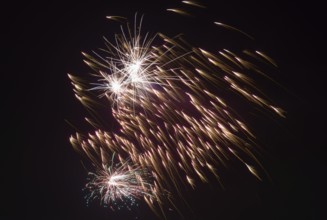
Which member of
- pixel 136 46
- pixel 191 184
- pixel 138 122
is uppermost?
pixel 136 46

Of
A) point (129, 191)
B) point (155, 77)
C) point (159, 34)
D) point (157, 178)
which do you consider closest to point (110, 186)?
point (129, 191)

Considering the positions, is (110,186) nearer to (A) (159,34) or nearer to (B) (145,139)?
(B) (145,139)

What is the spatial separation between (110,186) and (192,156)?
2134mm

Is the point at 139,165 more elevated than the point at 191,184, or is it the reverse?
the point at 139,165

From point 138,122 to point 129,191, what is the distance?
1.65 meters

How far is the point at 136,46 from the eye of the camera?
10555 mm

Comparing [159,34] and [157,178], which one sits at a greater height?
[159,34]

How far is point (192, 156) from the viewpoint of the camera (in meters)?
11.0

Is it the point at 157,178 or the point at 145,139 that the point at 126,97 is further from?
the point at 157,178

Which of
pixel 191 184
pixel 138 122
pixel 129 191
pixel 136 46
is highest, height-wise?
pixel 136 46

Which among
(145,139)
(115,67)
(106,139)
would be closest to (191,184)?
(145,139)

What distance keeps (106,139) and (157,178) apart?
159cm

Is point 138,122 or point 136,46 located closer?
point 136,46

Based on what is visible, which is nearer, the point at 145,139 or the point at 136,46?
the point at 136,46
